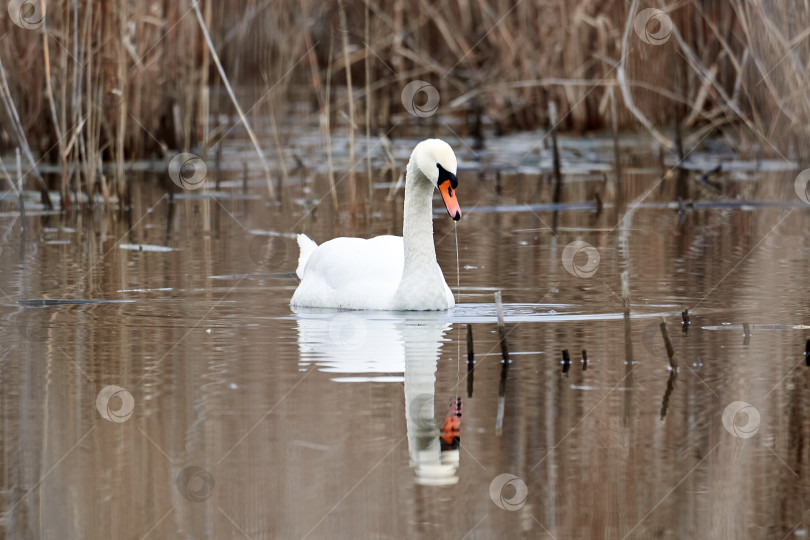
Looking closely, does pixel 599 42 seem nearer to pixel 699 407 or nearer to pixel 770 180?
pixel 770 180

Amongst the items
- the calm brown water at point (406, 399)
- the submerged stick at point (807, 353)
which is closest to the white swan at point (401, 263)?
the calm brown water at point (406, 399)

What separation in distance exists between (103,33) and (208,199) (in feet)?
6.33

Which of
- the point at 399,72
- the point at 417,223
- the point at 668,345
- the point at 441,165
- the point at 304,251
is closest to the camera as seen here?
the point at 668,345

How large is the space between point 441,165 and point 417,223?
0.39 meters

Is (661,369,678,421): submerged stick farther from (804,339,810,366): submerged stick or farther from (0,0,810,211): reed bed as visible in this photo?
(0,0,810,211): reed bed

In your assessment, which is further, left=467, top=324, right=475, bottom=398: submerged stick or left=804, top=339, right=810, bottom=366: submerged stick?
left=804, top=339, right=810, bottom=366: submerged stick

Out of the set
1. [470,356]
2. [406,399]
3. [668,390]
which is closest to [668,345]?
[668,390]

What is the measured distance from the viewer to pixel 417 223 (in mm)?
7539

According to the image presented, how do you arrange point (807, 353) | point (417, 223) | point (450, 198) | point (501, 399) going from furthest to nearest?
point (417, 223), point (450, 198), point (807, 353), point (501, 399)

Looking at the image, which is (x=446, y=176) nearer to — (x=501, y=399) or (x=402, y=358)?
(x=402, y=358)

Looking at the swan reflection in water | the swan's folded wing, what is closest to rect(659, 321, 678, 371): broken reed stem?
the swan reflection in water

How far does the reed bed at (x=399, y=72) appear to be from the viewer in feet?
36.4

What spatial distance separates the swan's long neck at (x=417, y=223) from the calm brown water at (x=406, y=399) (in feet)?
1.04

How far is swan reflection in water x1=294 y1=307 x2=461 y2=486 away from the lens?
4.61 metres
